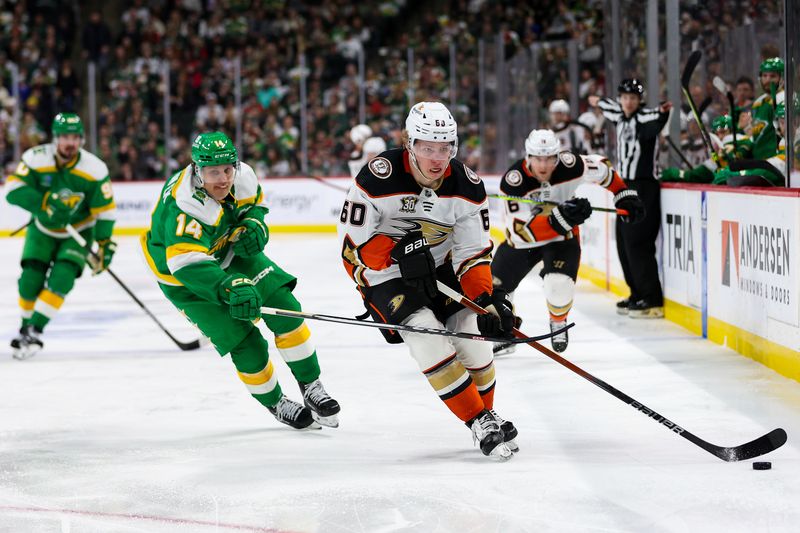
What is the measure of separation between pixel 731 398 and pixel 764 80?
2671 millimetres

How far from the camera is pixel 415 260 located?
11.4 feet

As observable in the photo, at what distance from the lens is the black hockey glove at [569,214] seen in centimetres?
538

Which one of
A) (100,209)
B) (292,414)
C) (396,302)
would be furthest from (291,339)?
(100,209)

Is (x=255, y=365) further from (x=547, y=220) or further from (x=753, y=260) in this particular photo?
(x=753, y=260)

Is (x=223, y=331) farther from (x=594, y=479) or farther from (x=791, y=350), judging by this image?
(x=791, y=350)

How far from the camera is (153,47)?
16.1 meters

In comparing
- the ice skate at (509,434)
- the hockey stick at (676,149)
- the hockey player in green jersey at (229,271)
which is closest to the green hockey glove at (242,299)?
the hockey player in green jersey at (229,271)

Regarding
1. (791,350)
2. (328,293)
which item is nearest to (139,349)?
(328,293)

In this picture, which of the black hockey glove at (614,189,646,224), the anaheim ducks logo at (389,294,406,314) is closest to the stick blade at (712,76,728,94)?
the black hockey glove at (614,189,646,224)

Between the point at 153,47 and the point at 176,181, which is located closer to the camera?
the point at 176,181

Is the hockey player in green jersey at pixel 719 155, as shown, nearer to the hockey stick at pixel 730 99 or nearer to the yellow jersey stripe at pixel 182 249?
the hockey stick at pixel 730 99

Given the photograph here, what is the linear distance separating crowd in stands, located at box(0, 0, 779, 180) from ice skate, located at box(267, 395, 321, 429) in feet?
25.9

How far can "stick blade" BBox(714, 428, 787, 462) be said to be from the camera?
3.40 meters

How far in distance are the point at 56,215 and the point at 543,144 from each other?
2500 millimetres
